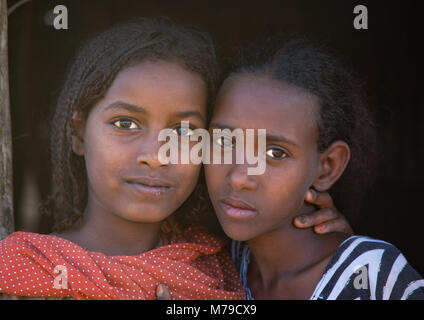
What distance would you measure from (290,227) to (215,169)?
34 centimetres

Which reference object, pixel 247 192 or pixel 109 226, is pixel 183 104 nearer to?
pixel 247 192

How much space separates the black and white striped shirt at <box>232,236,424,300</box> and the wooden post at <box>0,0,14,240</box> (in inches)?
41.0

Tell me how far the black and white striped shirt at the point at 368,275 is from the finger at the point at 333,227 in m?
0.13

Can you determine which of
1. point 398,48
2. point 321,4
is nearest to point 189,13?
Result: point 321,4

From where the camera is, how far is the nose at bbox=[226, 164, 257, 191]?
1573 mm

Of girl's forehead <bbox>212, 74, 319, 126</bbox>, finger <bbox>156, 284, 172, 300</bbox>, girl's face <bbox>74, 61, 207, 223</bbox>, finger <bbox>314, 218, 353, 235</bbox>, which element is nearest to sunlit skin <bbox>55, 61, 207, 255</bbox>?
girl's face <bbox>74, 61, 207, 223</bbox>

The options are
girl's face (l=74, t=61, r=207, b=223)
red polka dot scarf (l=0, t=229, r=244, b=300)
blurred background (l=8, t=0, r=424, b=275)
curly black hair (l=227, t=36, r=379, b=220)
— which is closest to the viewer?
red polka dot scarf (l=0, t=229, r=244, b=300)

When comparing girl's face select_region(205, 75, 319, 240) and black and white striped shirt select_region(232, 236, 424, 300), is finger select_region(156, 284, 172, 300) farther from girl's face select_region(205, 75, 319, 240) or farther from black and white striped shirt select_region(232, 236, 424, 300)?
black and white striped shirt select_region(232, 236, 424, 300)

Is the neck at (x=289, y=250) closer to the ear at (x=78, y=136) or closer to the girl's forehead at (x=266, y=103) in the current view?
the girl's forehead at (x=266, y=103)

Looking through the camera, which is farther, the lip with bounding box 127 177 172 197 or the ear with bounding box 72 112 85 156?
the ear with bounding box 72 112 85 156

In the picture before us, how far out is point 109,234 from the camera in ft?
5.55

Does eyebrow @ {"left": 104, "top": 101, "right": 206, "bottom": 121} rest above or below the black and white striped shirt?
above

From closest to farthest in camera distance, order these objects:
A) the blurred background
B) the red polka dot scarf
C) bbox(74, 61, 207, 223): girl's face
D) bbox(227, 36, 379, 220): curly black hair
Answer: the red polka dot scarf, bbox(74, 61, 207, 223): girl's face, bbox(227, 36, 379, 220): curly black hair, the blurred background

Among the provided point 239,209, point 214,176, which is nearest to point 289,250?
point 239,209
